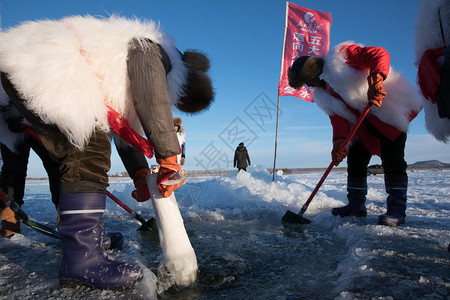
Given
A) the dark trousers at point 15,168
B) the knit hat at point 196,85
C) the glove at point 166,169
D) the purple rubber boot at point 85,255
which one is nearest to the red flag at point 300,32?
the knit hat at point 196,85

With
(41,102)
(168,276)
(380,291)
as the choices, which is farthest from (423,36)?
(41,102)

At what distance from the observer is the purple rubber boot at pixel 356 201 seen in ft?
8.44

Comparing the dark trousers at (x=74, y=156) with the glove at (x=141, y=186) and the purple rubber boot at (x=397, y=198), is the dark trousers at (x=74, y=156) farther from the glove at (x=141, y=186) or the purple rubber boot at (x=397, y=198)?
the purple rubber boot at (x=397, y=198)

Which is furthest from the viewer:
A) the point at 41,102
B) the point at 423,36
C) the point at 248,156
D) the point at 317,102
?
the point at 248,156

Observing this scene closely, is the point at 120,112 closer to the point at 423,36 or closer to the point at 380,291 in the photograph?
the point at 380,291

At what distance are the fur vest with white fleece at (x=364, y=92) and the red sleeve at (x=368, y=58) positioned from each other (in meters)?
0.05

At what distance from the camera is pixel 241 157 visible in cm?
1134

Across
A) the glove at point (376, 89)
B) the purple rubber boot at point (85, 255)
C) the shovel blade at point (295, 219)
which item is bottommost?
the shovel blade at point (295, 219)

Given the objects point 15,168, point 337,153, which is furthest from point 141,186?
point 337,153

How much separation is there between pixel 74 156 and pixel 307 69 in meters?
2.28

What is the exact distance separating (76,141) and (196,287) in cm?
91

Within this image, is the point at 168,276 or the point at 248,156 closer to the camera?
the point at 168,276

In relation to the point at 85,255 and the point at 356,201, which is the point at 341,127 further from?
the point at 85,255

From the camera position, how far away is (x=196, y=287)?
118 centimetres
